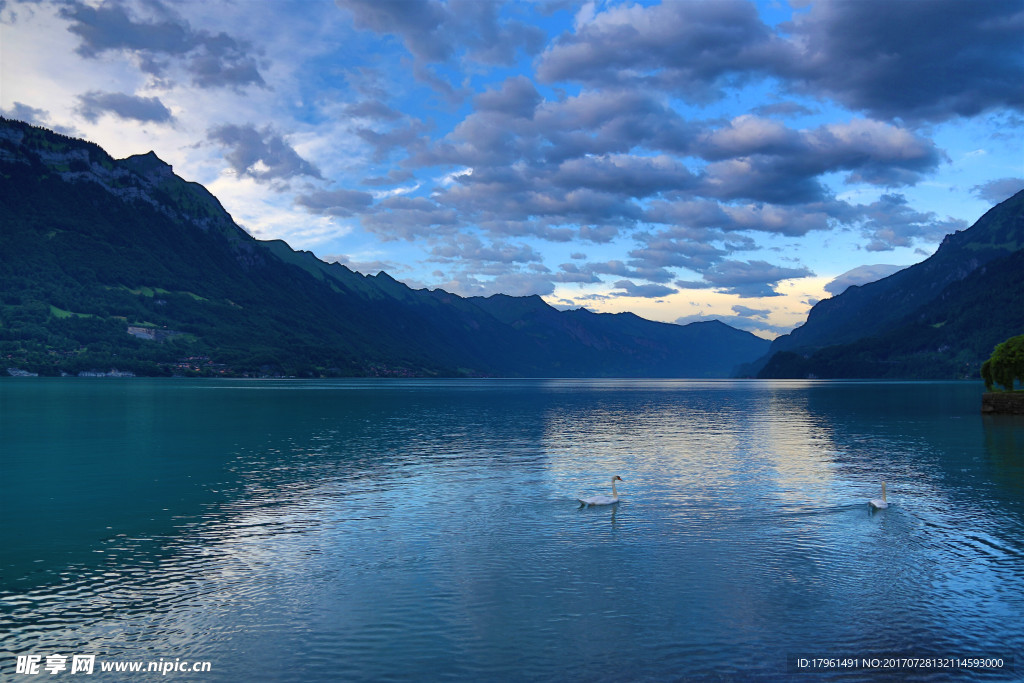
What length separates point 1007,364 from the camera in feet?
396

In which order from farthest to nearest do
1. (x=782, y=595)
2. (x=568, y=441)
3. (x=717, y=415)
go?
(x=717, y=415) < (x=568, y=441) < (x=782, y=595)

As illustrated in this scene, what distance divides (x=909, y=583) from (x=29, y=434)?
100766 mm

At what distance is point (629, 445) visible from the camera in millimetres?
80500

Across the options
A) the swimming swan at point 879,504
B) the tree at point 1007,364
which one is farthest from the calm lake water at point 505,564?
the tree at point 1007,364

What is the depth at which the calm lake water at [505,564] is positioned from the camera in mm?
21172

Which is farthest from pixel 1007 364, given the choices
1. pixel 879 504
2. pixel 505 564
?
pixel 505 564

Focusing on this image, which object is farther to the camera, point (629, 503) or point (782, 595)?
point (629, 503)

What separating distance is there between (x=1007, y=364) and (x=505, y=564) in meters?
129

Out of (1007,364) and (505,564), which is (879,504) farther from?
(1007,364)

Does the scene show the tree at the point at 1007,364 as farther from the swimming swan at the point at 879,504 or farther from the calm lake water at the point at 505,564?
the swimming swan at the point at 879,504

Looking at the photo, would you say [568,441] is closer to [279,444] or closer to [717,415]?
[279,444]

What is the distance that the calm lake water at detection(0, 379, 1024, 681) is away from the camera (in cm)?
2117

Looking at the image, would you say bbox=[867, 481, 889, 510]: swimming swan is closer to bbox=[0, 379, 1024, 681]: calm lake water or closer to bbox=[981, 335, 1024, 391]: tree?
bbox=[0, 379, 1024, 681]: calm lake water

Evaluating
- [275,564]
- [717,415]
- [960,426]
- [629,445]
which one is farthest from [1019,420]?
[275,564]
